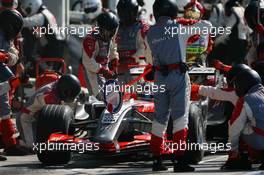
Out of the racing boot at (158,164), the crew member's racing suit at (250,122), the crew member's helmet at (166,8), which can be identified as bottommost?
the racing boot at (158,164)

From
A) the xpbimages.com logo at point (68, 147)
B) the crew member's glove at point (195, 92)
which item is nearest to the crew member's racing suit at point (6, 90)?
the xpbimages.com logo at point (68, 147)

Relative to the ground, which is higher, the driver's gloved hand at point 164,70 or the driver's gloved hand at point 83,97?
the driver's gloved hand at point 164,70

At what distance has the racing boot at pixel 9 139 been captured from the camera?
1366 cm

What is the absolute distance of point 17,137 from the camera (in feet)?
47.3

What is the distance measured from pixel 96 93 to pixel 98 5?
26.0 ft

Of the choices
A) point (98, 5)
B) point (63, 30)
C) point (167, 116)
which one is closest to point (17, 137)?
point (167, 116)

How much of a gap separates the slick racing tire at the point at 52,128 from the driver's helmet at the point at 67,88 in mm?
Answer: 513

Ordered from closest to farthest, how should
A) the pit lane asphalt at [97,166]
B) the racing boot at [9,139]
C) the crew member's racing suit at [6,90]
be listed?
the pit lane asphalt at [97,166], the crew member's racing suit at [6,90], the racing boot at [9,139]

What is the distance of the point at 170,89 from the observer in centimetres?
1187

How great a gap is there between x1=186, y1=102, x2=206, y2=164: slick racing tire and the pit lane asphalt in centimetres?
13

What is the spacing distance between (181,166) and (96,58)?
3293 millimetres

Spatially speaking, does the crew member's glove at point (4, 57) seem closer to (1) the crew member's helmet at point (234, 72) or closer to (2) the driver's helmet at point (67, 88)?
(2) the driver's helmet at point (67, 88)

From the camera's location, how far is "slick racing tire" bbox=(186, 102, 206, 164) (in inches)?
483

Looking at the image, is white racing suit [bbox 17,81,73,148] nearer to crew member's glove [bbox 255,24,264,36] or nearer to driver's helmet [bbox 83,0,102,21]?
crew member's glove [bbox 255,24,264,36]
